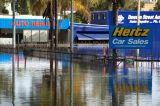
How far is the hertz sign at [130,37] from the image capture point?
3778 centimetres

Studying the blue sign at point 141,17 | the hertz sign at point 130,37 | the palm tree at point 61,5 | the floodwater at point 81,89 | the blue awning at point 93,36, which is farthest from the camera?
the blue awning at point 93,36

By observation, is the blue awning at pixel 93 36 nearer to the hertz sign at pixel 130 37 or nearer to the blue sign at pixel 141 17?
the blue sign at pixel 141 17

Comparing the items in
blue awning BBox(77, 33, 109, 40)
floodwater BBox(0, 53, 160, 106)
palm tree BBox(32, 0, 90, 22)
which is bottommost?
blue awning BBox(77, 33, 109, 40)

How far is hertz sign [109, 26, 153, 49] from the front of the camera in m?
37.8

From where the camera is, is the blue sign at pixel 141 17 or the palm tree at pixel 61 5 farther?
the blue sign at pixel 141 17

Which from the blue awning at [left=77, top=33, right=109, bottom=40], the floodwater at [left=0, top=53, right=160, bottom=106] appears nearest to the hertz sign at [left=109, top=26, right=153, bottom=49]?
the floodwater at [left=0, top=53, right=160, bottom=106]

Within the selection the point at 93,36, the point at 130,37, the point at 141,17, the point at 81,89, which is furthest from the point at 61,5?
the point at 81,89

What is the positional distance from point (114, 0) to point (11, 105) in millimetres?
25271

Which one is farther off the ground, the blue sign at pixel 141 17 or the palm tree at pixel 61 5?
the palm tree at pixel 61 5

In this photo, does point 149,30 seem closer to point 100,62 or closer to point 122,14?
point 100,62

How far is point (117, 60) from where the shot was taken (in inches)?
1506

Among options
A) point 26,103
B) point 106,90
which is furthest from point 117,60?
point 26,103

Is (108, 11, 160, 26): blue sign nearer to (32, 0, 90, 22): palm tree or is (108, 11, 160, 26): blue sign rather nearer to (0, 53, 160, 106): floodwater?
(32, 0, 90, 22): palm tree

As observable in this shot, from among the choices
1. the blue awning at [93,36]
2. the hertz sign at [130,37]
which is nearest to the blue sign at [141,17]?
the blue awning at [93,36]
